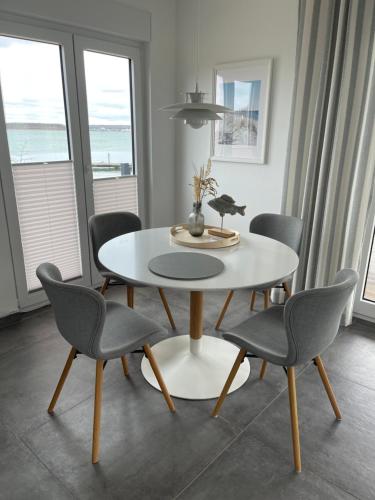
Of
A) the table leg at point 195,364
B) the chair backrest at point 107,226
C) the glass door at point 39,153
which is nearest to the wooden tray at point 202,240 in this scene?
the table leg at point 195,364

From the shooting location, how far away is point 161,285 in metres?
1.70

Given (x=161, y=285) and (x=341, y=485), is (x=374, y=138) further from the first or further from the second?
(x=341, y=485)

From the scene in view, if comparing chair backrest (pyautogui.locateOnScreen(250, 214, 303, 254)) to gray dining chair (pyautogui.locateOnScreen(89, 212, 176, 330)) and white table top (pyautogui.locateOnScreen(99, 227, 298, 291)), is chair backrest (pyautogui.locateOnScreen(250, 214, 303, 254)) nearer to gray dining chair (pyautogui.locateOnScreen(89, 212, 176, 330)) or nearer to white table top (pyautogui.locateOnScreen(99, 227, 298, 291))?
white table top (pyautogui.locateOnScreen(99, 227, 298, 291))

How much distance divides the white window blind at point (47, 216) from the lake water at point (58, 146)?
8 centimetres

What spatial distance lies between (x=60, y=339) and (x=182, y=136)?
233 centimetres

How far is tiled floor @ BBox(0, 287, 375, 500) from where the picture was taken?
5.18 ft

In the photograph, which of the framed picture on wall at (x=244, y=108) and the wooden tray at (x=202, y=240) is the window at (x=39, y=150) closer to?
the wooden tray at (x=202, y=240)

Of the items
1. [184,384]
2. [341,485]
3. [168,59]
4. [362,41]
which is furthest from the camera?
[168,59]

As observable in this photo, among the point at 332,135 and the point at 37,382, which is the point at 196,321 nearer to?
the point at 37,382

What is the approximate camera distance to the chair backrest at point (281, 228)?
2.65 meters

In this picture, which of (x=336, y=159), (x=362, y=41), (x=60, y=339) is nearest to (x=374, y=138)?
(x=336, y=159)

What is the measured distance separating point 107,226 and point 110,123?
116 cm

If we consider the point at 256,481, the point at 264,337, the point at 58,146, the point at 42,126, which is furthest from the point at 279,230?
the point at 42,126

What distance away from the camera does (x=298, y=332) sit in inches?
60.1
